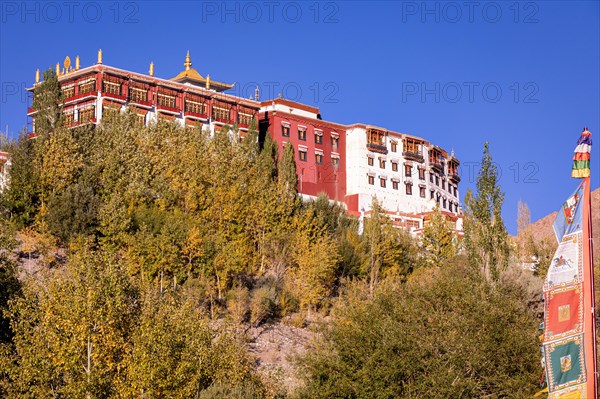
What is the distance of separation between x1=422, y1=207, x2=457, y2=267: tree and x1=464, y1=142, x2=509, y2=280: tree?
2302 centimetres

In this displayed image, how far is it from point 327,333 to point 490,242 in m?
10.9

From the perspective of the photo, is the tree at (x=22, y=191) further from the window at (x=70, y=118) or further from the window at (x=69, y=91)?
the window at (x=69, y=91)

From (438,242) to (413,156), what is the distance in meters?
20.4

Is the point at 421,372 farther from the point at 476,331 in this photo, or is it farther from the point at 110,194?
the point at 110,194

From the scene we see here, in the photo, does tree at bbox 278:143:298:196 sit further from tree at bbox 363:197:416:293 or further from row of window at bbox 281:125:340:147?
tree at bbox 363:197:416:293

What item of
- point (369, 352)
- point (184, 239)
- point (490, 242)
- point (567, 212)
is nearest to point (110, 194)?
point (184, 239)

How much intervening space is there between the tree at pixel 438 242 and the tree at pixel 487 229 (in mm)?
23024

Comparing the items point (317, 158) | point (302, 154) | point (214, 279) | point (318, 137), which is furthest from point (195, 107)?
point (214, 279)

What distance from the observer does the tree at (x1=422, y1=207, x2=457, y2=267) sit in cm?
6825

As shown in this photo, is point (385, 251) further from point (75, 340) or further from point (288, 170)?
point (75, 340)

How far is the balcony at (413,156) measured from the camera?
87.5 m

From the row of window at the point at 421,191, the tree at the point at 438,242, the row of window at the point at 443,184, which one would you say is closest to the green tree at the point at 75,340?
the tree at the point at 438,242

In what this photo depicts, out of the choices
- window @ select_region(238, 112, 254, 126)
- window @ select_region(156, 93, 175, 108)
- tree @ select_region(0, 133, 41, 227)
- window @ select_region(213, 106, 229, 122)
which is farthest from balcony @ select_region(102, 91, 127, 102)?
window @ select_region(238, 112, 254, 126)

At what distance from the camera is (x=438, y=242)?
69.2 meters
